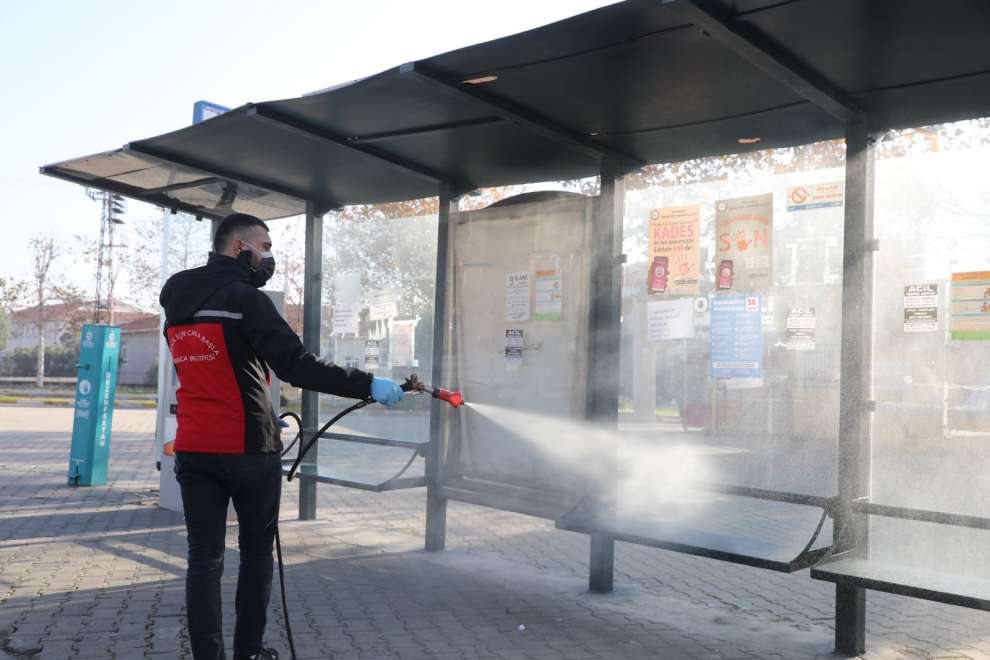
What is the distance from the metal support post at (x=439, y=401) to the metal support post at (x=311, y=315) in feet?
5.57

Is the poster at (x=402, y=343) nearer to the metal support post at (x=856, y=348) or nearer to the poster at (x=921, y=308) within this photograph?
the metal support post at (x=856, y=348)

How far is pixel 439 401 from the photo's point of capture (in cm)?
744

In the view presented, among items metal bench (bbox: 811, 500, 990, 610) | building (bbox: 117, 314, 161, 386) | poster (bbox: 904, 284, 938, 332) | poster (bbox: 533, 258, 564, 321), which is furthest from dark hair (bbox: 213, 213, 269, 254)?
building (bbox: 117, 314, 161, 386)

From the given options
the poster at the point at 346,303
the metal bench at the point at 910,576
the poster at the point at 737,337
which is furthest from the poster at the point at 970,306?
the poster at the point at 346,303

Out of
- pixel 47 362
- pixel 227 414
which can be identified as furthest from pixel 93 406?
pixel 47 362

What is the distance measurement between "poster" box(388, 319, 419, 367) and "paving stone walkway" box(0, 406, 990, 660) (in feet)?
4.92

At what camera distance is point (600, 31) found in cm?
448

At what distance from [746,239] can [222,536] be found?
11.3ft

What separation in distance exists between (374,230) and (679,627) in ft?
14.5

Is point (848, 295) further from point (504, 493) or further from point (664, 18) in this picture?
point (504, 493)

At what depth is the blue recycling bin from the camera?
1104 centimetres

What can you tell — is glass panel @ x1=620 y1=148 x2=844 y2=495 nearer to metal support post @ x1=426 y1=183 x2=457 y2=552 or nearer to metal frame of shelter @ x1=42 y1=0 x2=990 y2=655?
metal frame of shelter @ x1=42 y1=0 x2=990 y2=655

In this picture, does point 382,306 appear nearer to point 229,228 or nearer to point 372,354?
point 372,354

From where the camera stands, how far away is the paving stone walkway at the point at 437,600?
16.8 ft
